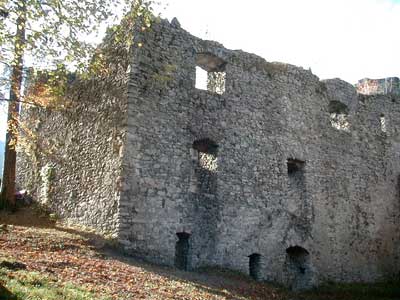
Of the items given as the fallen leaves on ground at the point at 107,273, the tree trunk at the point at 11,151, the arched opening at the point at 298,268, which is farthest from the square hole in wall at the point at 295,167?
the tree trunk at the point at 11,151

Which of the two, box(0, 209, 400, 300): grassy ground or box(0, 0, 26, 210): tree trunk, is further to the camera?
box(0, 0, 26, 210): tree trunk

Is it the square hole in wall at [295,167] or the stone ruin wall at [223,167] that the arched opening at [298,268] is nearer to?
the stone ruin wall at [223,167]

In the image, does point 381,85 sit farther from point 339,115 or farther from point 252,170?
point 252,170

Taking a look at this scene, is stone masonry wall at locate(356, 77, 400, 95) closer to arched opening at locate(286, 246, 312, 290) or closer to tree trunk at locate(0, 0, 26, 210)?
arched opening at locate(286, 246, 312, 290)

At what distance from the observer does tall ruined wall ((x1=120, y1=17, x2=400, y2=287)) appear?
12633 mm

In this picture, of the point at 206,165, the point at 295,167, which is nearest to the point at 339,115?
the point at 295,167

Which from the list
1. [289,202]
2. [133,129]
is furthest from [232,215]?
[133,129]

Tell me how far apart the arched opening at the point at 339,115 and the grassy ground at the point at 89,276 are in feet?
22.8

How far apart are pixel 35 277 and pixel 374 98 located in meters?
16.9

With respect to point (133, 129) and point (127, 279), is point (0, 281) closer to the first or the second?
point (127, 279)

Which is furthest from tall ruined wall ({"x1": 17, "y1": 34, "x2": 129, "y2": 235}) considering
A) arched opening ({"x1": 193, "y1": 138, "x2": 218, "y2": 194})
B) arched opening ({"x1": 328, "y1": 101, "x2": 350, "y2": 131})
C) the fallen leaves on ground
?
arched opening ({"x1": 328, "y1": 101, "x2": 350, "y2": 131})

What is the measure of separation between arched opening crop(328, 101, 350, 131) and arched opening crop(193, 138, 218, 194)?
A: 6.72 m

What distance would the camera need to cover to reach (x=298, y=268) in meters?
15.9

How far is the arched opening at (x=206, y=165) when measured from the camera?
13.6m
